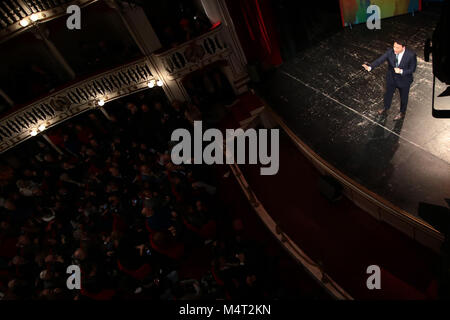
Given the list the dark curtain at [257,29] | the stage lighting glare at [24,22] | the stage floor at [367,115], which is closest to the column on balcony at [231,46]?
the dark curtain at [257,29]

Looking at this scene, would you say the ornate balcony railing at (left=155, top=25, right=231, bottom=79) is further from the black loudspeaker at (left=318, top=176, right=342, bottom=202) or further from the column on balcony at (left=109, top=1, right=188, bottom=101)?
A: the black loudspeaker at (left=318, top=176, right=342, bottom=202)

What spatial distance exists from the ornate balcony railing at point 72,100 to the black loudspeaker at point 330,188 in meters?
6.48

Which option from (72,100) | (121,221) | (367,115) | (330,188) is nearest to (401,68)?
(367,115)

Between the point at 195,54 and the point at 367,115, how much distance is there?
532cm

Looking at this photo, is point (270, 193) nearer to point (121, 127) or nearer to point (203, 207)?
point (203, 207)

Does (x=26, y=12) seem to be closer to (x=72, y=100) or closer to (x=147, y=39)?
(x=72, y=100)

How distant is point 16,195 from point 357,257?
31.0 feet

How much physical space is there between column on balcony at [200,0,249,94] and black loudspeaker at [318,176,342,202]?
4.77 meters

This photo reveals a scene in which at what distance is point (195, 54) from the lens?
993cm

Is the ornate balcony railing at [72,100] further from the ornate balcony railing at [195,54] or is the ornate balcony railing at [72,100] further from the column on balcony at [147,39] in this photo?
the ornate balcony railing at [195,54]

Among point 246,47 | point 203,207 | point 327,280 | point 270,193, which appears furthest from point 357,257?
point 246,47

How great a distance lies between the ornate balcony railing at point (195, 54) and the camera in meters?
9.80

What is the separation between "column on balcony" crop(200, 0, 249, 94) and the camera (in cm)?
957

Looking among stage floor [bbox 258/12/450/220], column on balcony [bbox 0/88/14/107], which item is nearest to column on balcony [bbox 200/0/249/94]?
stage floor [bbox 258/12/450/220]
